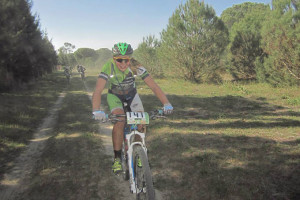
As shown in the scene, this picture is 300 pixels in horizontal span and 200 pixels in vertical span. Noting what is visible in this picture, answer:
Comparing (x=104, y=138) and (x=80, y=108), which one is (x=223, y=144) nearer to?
(x=104, y=138)

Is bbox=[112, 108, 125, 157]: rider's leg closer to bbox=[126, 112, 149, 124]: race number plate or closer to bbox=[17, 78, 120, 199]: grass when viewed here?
bbox=[126, 112, 149, 124]: race number plate

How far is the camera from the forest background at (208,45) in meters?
15.8

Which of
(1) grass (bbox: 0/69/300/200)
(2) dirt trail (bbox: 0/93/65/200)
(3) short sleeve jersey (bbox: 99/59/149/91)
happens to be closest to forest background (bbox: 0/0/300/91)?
(1) grass (bbox: 0/69/300/200)

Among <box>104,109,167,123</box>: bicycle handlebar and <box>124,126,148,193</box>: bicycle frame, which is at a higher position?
<box>104,109,167,123</box>: bicycle handlebar

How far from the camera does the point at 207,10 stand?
22953 millimetres

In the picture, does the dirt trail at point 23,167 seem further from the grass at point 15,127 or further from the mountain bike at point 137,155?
the mountain bike at point 137,155

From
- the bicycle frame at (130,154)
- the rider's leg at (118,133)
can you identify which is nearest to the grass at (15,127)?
the rider's leg at (118,133)

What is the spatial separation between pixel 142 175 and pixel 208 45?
74.1 feet

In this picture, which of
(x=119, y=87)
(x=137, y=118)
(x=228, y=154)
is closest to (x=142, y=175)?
(x=137, y=118)

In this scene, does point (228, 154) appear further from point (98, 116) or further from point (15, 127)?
point (15, 127)

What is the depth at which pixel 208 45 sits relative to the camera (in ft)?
77.4

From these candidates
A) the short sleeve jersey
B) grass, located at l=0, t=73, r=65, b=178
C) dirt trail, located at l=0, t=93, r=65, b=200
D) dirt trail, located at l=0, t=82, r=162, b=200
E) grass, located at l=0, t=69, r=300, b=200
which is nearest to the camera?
the short sleeve jersey

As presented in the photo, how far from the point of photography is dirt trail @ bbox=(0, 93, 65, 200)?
468 centimetres

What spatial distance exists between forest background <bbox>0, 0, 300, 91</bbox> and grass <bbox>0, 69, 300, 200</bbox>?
702 centimetres
